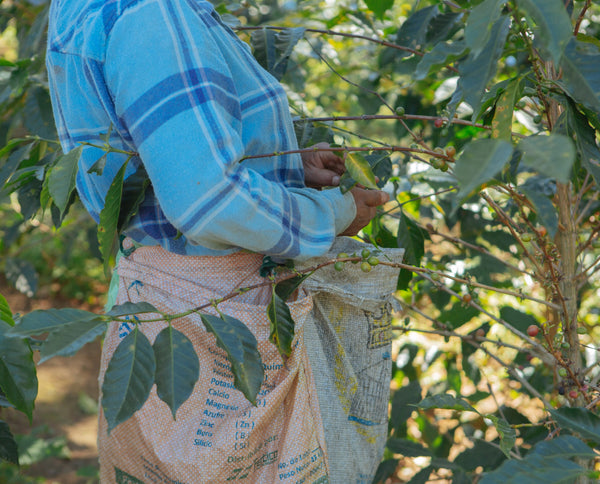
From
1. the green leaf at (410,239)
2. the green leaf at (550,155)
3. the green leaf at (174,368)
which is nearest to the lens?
the green leaf at (550,155)

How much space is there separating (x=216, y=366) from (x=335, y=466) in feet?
1.00

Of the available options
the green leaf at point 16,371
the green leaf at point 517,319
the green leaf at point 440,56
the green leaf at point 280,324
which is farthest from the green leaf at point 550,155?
the green leaf at point 517,319

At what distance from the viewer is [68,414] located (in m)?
3.04

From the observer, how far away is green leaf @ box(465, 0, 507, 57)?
0.62 metres

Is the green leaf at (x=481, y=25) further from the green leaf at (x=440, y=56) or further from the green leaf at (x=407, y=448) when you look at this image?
the green leaf at (x=407, y=448)

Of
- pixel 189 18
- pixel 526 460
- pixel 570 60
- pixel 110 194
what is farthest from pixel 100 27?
pixel 526 460

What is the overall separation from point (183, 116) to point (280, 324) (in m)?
0.35

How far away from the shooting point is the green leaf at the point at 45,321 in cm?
72

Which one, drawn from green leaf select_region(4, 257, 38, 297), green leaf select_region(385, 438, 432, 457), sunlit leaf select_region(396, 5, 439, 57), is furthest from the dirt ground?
sunlit leaf select_region(396, 5, 439, 57)

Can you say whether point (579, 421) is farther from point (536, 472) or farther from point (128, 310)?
point (128, 310)

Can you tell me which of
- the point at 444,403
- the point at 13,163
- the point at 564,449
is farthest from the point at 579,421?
the point at 13,163

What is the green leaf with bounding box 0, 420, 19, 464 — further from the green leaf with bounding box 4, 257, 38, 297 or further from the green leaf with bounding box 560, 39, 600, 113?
the green leaf with bounding box 4, 257, 38, 297

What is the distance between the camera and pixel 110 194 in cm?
87

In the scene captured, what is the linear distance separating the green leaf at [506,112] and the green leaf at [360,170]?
19 centimetres
